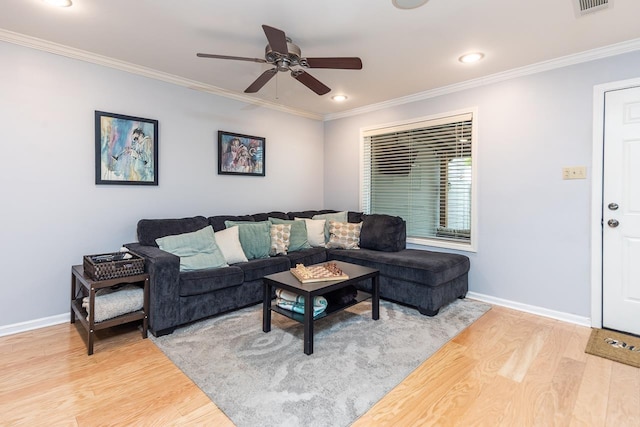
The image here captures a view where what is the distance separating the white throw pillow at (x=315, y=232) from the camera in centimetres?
409

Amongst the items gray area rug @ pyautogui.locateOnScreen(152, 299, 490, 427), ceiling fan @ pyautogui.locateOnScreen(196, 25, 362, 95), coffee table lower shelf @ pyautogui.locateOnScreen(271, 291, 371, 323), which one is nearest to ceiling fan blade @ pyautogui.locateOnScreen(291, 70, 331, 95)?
ceiling fan @ pyautogui.locateOnScreen(196, 25, 362, 95)

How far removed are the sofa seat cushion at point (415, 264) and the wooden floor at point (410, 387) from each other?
0.62 m

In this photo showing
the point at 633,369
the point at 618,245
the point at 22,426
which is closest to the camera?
the point at 22,426

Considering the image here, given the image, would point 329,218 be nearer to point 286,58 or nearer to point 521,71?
point 286,58

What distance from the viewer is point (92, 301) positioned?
229cm

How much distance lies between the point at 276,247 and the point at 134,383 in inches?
74.3

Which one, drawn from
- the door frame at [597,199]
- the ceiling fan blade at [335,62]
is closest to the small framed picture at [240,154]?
the ceiling fan blade at [335,62]

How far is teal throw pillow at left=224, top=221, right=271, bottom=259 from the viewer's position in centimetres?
339

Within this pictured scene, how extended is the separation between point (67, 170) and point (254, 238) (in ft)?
5.80

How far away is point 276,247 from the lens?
3.61m

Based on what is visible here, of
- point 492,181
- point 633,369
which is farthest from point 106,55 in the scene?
point 633,369

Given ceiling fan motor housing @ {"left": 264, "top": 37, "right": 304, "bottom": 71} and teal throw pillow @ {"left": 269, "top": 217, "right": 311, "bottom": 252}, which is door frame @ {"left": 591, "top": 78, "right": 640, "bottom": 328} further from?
teal throw pillow @ {"left": 269, "top": 217, "right": 311, "bottom": 252}

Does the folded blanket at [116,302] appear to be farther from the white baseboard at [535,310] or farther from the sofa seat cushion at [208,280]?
the white baseboard at [535,310]

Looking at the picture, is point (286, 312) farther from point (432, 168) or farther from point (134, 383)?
point (432, 168)
